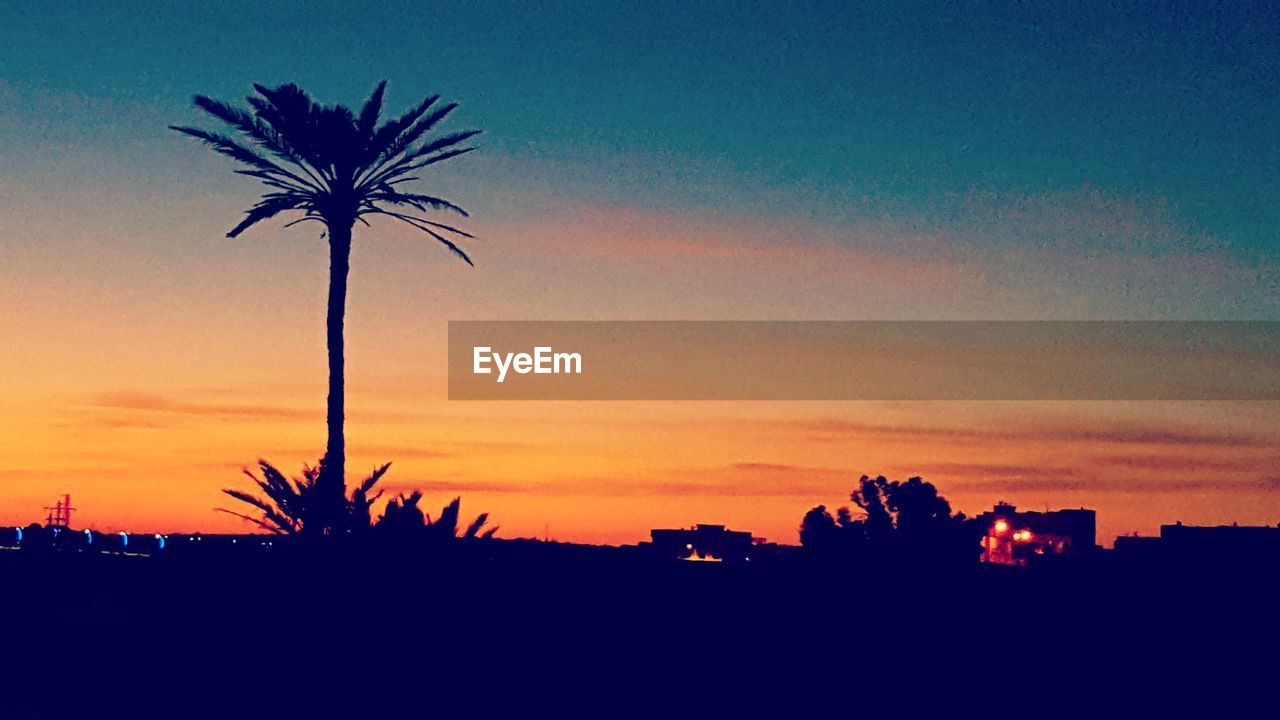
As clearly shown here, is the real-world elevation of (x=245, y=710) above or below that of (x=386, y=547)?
below

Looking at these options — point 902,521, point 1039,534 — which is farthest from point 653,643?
point 1039,534

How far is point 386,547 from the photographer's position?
74.9 ft

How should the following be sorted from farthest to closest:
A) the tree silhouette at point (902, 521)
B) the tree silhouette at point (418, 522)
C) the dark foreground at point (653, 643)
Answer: the tree silhouette at point (902, 521) → the tree silhouette at point (418, 522) → the dark foreground at point (653, 643)

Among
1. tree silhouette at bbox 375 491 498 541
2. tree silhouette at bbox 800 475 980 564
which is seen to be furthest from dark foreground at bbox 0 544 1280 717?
tree silhouette at bbox 800 475 980 564

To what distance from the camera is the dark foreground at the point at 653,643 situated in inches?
565

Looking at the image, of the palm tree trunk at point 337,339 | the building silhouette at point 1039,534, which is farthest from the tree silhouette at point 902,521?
the palm tree trunk at point 337,339

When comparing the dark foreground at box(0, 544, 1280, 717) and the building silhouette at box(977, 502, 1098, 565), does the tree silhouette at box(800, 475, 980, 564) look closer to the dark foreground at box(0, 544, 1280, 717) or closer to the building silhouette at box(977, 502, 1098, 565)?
the building silhouette at box(977, 502, 1098, 565)

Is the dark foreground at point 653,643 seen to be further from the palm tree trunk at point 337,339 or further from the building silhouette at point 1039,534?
the building silhouette at point 1039,534

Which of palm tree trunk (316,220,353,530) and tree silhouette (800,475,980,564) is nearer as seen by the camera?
palm tree trunk (316,220,353,530)

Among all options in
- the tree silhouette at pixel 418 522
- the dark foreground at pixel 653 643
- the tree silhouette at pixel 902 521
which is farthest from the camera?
the tree silhouette at pixel 902 521

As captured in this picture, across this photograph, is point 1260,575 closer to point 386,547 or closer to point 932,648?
point 932,648

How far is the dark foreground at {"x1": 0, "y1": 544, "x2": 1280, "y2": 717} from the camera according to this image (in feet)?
47.1

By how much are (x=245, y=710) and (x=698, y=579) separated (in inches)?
202

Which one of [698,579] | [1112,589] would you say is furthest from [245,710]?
[1112,589]
